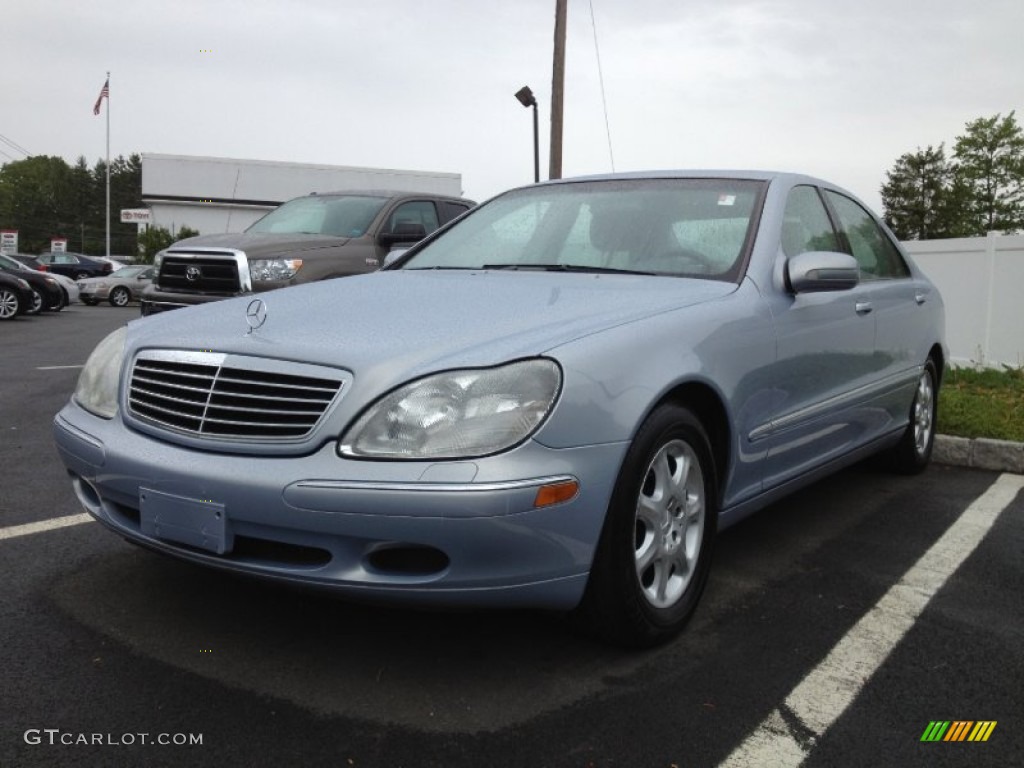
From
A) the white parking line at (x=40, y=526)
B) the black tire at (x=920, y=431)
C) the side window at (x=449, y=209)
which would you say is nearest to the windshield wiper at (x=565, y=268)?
the white parking line at (x=40, y=526)

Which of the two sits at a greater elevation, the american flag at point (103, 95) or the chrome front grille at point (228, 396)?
the american flag at point (103, 95)

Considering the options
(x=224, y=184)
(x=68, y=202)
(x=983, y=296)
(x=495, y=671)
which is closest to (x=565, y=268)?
(x=495, y=671)

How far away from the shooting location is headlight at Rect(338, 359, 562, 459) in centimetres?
232

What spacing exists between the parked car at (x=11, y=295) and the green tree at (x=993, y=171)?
5534 centimetres

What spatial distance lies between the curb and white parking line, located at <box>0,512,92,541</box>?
4756mm

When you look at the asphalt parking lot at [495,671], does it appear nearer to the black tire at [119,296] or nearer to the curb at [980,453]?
the curb at [980,453]

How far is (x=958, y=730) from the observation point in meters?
2.37

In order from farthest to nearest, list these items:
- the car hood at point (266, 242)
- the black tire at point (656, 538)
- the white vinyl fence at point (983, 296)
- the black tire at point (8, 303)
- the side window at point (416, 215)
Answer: the black tire at point (8, 303), the white vinyl fence at point (983, 296), the side window at point (416, 215), the car hood at point (266, 242), the black tire at point (656, 538)

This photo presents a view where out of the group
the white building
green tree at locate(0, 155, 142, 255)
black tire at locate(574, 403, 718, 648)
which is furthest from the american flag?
green tree at locate(0, 155, 142, 255)

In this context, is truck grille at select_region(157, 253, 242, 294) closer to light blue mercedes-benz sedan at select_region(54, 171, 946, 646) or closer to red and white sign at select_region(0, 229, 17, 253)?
light blue mercedes-benz sedan at select_region(54, 171, 946, 646)

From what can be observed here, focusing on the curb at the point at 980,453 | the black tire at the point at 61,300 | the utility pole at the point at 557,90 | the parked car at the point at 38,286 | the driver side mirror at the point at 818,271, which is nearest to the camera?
the driver side mirror at the point at 818,271

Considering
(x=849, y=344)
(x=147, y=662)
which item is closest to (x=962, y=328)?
(x=849, y=344)

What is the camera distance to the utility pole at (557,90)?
585 inches

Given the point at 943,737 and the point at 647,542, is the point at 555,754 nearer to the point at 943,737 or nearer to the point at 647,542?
the point at 647,542
